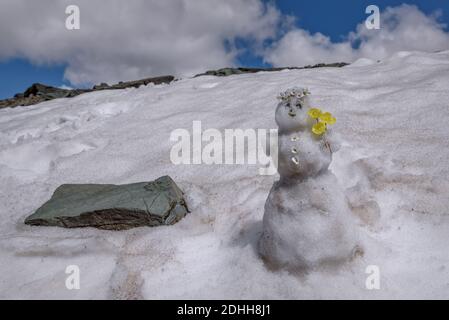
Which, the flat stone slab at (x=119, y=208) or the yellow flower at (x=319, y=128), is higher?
the yellow flower at (x=319, y=128)

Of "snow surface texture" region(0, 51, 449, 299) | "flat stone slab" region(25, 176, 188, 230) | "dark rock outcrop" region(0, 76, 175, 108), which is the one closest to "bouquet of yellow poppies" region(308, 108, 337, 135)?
"snow surface texture" region(0, 51, 449, 299)

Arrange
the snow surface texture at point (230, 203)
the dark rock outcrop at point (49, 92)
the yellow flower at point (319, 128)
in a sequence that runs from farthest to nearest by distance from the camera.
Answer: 1. the dark rock outcrop at point (49, 92)
2. the snow surface texture at point (230, 203)
3. the yellow flower at point (319, 128)

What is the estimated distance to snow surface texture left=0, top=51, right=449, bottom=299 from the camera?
2449mm

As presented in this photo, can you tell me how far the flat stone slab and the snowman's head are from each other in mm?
1534

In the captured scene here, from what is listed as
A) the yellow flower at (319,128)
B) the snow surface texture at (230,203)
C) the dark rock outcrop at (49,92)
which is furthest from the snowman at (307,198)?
the dark rock outcrop at (49,92)

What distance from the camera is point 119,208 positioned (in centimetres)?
330

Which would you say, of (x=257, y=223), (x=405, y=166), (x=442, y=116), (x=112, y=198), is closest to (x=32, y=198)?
(x=112, y=198)

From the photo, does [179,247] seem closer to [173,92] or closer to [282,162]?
[282,162]

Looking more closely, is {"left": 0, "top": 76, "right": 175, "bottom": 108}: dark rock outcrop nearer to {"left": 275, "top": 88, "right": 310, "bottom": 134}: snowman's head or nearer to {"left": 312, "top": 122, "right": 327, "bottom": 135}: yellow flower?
{"left": 275, "top": 88, "right": 310, "bottom": 134}: snowman's head

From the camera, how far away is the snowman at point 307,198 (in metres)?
2.27

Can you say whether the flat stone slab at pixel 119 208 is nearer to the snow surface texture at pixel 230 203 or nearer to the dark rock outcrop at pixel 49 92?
the snow surface texture at pixel 230 203

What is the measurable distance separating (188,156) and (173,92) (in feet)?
12.8

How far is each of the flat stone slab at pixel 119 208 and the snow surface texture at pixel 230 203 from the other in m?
0.11

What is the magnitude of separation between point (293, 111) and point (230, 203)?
1449 mm
